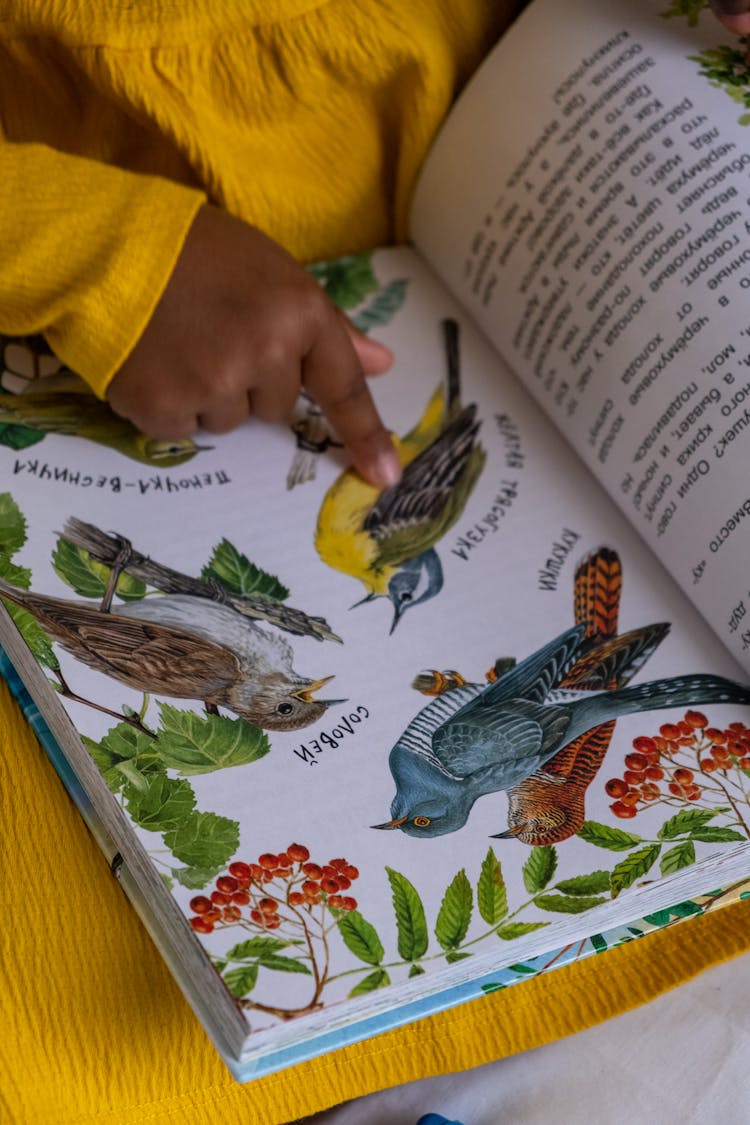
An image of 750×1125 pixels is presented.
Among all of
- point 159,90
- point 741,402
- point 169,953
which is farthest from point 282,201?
point 169,953

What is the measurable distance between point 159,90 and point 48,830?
1.08 feet

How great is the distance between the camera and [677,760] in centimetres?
40

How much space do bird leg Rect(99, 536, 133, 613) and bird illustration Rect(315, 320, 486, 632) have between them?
0.26ft

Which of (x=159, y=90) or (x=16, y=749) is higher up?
(x=159, y=90)

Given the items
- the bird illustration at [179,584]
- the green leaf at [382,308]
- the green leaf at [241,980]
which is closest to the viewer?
the green leaf at [241,980]

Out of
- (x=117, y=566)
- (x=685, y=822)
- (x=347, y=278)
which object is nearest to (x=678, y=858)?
(x=685, y=822)

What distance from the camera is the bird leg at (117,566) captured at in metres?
0.42

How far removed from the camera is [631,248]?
0.46 meters

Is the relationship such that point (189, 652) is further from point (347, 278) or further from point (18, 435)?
point (347, 278)

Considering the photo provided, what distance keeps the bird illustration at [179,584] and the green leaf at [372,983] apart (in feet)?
0.43

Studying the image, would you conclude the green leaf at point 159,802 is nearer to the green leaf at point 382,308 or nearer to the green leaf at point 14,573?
the green leaf at point 14,573

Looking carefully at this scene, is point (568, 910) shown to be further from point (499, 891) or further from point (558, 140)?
point (558, 140)

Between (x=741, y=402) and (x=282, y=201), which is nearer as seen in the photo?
(x=741, y=402)

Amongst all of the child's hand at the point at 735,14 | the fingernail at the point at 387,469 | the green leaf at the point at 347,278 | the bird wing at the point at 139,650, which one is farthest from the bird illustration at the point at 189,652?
the child's hand at the point at 735,14
